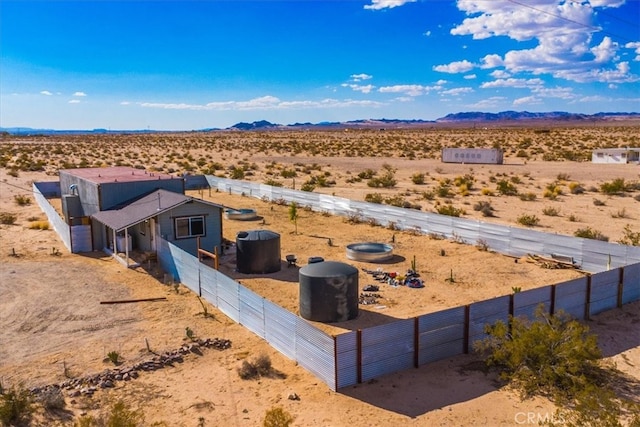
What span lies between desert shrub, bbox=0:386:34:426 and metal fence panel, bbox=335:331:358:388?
551 centimetres

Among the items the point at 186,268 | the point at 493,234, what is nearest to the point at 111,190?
the point at 186,268

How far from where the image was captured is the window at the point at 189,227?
2077cm

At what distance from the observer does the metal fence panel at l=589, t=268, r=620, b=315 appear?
562 inches

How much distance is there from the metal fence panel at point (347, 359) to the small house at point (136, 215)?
10767 millimetres

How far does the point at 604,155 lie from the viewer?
5116 cm

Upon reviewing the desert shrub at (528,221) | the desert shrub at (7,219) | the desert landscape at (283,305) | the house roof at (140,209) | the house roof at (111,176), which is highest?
the house roof at (111,176)

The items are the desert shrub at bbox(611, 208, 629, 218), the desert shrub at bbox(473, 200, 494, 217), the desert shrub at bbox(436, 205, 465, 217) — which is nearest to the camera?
the desert shrub at bbox(611, 208, 629, 218)

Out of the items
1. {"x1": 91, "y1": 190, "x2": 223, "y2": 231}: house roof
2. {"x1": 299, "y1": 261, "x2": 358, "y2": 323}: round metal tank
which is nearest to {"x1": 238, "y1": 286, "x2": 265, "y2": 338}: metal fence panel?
{"x1": 299, "y1": 261, "x2": 358, "y2": 323}: round metal tank

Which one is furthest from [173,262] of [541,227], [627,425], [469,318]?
[541,227]

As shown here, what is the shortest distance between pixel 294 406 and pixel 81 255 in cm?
1529

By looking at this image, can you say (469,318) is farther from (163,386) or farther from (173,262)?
(173,262)

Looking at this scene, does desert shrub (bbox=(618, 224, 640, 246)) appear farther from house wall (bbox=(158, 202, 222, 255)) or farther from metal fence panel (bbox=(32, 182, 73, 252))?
metal fence panel (bbox=(32, 182, 73, 252))

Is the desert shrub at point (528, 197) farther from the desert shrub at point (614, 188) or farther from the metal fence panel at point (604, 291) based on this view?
the metal fence panel at point (604, 291)

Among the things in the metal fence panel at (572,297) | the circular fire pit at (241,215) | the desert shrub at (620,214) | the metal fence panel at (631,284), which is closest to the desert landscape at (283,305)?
the desert shrub at (620,214)
